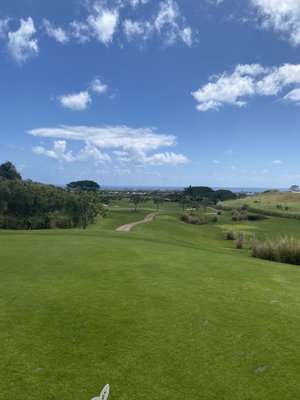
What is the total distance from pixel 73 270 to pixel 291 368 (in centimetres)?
673

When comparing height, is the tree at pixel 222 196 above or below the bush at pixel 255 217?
above

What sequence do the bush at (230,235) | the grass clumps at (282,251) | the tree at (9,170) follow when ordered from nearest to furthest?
the grass clumps at (282,251) → the bush at (230,235) → the tree at (9,170)

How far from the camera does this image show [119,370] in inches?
188

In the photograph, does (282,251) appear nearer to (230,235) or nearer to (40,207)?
(230,235)

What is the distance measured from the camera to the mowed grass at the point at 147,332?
14.7 ft

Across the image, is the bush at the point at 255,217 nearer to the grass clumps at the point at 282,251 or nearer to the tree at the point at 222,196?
the grass clumps at the point at 282,251

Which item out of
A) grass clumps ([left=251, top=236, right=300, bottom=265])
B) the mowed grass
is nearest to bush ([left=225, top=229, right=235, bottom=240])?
grass clumps ([left=251, top=236, right=300, bottom=265])

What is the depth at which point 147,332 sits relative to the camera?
→ 593 centimetres

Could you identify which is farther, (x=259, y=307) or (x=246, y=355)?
(x=259, y=307)

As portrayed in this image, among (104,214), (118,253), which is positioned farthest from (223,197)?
(118,253)

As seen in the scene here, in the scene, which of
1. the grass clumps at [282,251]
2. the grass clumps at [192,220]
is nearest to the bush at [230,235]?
the grass clumps at [192,220]

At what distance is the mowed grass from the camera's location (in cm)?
447

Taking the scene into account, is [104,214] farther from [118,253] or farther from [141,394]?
[141,394]

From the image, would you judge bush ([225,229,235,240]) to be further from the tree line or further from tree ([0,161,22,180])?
tree ([0,161,22,180])
